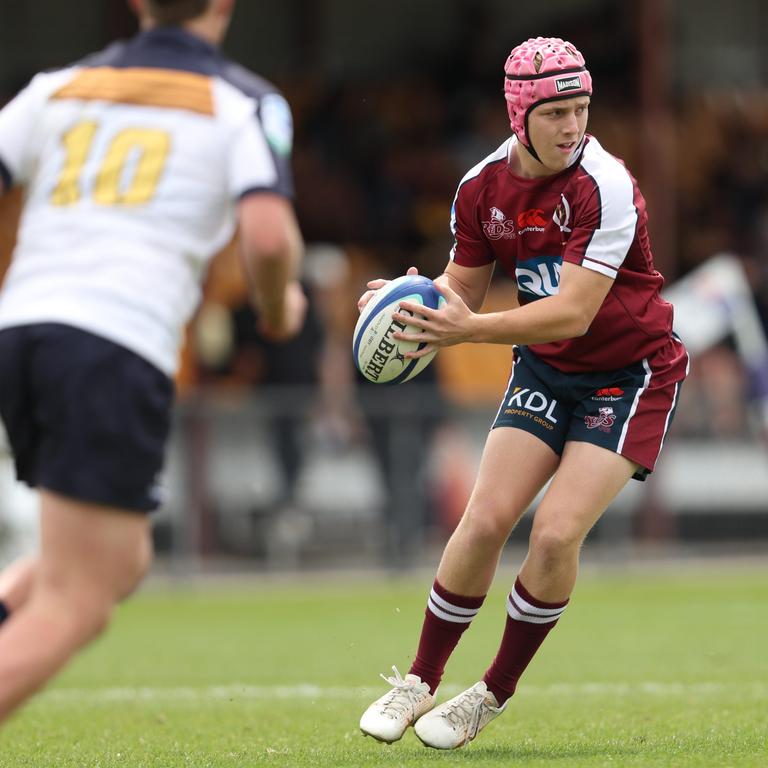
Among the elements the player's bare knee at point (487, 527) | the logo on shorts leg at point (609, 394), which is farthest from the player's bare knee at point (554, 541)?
the logo on shorts leg at point (609, 394)

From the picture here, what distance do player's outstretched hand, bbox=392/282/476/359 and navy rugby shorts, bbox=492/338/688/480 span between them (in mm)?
679

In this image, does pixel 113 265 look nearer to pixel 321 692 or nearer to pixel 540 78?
pixel 540 78

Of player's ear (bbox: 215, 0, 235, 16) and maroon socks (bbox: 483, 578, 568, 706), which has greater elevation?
player's ear (bbox: 215, 0, 235, 16)

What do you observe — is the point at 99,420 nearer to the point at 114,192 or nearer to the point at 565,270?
the point at 114,192

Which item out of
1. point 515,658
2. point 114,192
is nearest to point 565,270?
point 515,658

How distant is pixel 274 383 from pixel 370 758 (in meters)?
8.63

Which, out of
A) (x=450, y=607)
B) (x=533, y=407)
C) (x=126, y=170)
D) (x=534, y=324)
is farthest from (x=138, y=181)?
(x=450, y=607)

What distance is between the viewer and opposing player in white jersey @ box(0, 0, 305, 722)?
3.76 metres

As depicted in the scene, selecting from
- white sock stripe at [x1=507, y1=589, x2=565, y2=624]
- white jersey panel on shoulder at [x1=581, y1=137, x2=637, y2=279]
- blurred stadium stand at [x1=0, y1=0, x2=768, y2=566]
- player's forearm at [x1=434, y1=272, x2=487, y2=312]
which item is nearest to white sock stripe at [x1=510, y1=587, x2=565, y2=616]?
white sock stripe at [x1=507, y1=589, x2=565, y2=624]

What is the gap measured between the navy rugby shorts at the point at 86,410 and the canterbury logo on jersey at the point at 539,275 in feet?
6.06

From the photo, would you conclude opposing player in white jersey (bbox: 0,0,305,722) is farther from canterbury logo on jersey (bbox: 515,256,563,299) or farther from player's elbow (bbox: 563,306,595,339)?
canterbury logo on jersey (bbox: 515,256,563,299)

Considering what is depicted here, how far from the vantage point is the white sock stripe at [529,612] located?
5.37 meters

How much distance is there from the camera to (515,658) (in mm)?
5473

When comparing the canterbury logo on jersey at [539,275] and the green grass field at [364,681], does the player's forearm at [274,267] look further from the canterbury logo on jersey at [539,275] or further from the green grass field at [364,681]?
the green grass field at [364,681]
